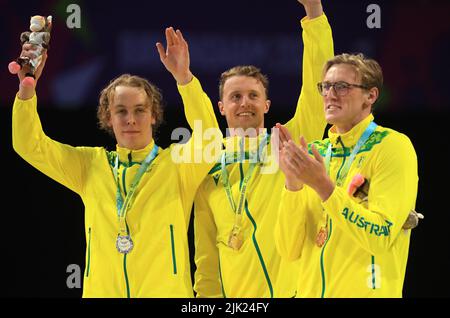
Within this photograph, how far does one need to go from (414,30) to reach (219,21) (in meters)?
1.40

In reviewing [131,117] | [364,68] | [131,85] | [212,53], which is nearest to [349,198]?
[364,68]

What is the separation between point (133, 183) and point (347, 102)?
3.93ft


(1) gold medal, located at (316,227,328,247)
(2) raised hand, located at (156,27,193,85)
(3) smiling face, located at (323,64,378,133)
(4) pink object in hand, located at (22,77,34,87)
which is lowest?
(1) gold medal, located at (316,227,328,247)

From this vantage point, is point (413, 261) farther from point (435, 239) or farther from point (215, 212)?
point (215, 212)

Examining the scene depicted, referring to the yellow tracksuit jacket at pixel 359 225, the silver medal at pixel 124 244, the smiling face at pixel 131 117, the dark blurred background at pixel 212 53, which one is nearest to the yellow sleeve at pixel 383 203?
the yellow tracksuit jacket at pixel 359 225

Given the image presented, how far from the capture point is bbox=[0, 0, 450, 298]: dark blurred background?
245 inches

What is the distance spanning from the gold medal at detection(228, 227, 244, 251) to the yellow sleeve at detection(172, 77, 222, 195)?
13.3 inches

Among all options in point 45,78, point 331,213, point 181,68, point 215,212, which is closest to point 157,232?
point 215,212

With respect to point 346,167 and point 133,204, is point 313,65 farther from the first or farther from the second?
point 133,204

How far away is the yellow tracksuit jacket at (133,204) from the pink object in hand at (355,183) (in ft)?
3.31

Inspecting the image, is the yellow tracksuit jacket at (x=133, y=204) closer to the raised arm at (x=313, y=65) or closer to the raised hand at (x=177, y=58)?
the raised hand at (x=177, y=58)

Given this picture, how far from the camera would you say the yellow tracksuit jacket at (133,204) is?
4281mm

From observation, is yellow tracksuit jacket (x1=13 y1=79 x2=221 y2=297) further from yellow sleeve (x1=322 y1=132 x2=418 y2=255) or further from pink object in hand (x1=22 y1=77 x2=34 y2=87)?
yellow sleeve (x1=322 y1=132 x2=418 y2=255)

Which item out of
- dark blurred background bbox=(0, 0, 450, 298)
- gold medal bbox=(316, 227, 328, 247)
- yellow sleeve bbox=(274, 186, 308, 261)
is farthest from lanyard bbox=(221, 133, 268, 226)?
dark blurred background bbox=(0, 0, 450, 298)
